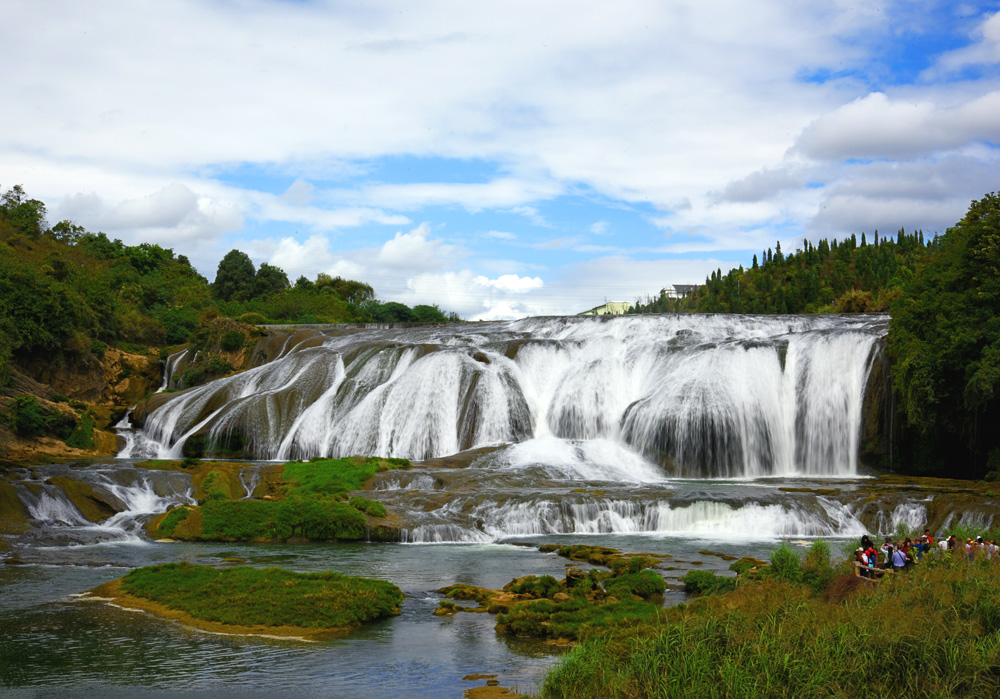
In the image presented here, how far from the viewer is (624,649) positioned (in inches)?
427

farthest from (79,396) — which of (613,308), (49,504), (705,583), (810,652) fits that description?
(613,308)

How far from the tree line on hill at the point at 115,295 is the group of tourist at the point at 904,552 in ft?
107

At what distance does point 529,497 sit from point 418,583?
8.23 meters

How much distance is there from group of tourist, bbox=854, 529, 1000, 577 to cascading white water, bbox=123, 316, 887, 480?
17.9 metres

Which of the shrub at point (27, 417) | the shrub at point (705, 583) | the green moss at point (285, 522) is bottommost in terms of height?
the shrub at point (705, 583)

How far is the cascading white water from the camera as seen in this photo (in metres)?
35.9

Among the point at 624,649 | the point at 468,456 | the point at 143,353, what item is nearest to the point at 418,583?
the point at 624,649

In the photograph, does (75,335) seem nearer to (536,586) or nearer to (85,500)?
(85,500)

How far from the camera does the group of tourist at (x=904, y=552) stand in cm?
1502

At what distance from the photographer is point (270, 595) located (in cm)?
1602

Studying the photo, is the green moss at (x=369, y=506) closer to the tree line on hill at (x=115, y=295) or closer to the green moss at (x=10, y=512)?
the green moss at (x=10, y=512)

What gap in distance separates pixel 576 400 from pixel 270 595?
2562 cm

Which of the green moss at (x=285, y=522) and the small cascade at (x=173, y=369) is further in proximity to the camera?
the small cascade at (x=173, y=369)

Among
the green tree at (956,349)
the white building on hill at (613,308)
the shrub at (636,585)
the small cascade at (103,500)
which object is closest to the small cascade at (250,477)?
the small cascade at (103,500)
